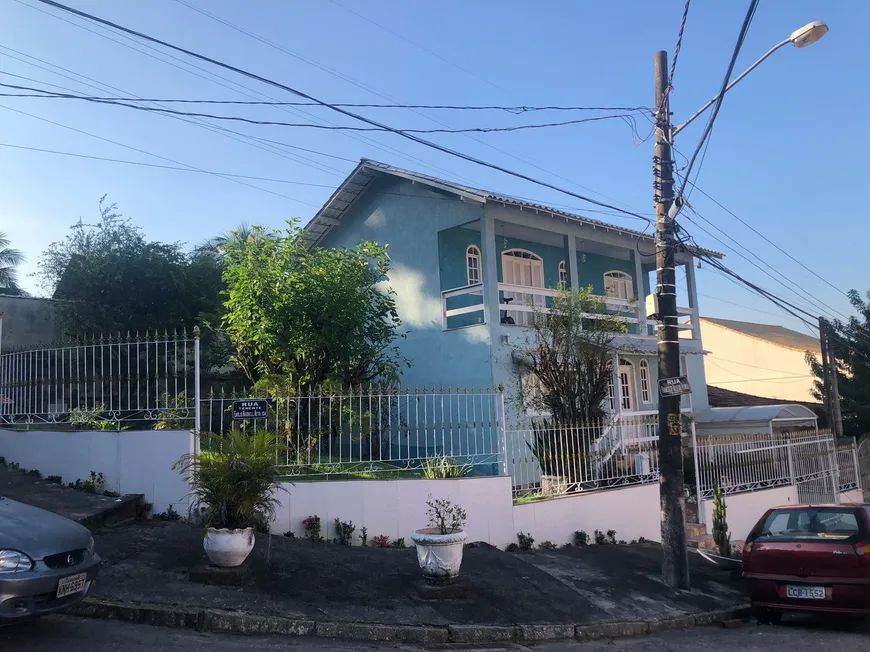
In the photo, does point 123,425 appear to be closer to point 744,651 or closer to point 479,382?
point 479,382

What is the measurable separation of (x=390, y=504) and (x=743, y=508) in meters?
8.09

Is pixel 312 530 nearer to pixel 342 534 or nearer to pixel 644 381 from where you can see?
pixel 342 534

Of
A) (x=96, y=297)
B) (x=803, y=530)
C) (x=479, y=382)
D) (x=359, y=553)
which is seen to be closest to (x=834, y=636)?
(x=803, y=530)

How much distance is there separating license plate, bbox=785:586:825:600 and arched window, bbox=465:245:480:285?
9.81 m

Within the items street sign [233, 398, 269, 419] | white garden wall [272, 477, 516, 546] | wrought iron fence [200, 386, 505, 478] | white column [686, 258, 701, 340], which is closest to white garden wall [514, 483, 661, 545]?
white garden wall [272, 477, 516, 546]

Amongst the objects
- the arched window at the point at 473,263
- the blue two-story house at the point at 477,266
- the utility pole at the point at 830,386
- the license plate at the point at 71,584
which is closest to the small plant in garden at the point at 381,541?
the license plate at the point at 71,584

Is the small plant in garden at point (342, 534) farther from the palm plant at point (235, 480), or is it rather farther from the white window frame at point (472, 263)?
the white window frame at point (472, 263)

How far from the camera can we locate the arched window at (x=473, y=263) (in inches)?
635

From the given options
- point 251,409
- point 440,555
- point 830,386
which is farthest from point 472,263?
point 830,386

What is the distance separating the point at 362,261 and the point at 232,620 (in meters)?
7.53

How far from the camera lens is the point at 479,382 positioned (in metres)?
14.0

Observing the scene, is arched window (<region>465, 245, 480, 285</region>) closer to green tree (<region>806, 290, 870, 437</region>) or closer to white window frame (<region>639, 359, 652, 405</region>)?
white window frame (<region>639, 359, 652, 405</region>)

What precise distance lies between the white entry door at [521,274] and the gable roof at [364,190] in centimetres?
214

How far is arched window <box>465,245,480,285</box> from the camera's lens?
52.9ft
